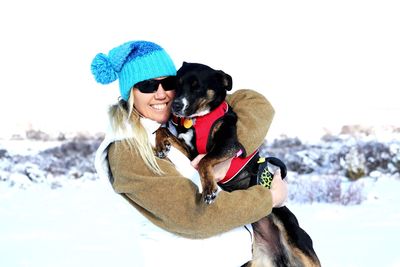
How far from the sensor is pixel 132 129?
2891mm

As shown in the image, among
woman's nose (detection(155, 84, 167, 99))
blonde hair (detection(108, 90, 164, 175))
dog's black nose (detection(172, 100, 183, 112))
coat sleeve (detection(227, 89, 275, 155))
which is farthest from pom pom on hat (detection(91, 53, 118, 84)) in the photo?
coat sleeve (detection(227, 89, 275, 155))

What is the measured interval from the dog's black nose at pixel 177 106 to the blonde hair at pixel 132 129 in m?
0.21

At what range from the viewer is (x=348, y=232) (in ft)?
23.5

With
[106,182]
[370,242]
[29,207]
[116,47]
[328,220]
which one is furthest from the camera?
[29,207]

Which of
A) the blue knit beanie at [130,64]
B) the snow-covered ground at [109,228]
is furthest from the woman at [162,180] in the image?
the snow-covered ground at [109,228]

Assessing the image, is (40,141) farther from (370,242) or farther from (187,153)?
(187,153)

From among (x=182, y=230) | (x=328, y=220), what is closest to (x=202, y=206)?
(x=182, y=230)

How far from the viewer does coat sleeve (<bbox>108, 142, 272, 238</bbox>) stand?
8.93ft

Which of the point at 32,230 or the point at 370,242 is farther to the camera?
the point at 32,230

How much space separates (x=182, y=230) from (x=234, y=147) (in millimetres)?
653

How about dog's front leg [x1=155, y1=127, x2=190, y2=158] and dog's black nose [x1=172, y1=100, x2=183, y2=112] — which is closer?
dog's front leg [x1=155, y1=127, x2=190, y2=158]

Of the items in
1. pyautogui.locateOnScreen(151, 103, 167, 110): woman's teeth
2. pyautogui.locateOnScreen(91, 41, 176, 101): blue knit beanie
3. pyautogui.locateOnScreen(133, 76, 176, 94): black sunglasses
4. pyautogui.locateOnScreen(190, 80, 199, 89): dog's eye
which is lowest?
pyautogui.locateOnScreen(151, 103, 167, 110): woman's teeth

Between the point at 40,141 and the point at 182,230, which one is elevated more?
the point at 182,230

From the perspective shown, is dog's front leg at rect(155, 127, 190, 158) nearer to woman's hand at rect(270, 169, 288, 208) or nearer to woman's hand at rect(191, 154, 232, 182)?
woman's hand at rect(191, 154, 232, 182)
